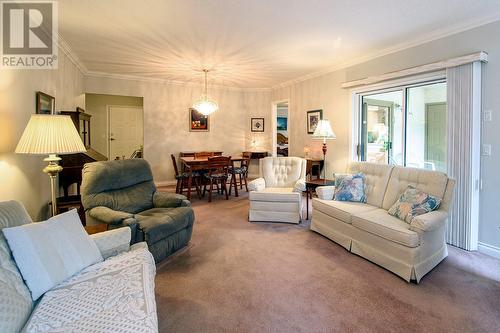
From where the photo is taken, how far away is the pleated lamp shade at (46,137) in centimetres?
209

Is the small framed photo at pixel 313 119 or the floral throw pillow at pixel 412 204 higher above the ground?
the small framed photo at pixel 313 119

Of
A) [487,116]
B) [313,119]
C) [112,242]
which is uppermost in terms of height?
[313,119]

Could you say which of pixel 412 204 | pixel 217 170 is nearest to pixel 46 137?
pixel 412 204

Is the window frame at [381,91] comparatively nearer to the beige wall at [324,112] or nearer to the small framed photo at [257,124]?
the beige wall at [324,112]

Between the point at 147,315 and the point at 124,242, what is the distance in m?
0.85

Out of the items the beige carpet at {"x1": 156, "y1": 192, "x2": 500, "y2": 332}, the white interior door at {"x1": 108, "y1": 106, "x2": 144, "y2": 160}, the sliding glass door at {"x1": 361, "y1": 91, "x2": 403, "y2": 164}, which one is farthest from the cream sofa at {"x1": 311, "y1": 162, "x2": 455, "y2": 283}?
the white interior door at {"x1": 108, "y1": 106, "x2": 144, "y2": 160}

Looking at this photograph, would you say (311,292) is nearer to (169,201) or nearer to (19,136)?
(169,201)

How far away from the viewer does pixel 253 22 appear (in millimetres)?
3209

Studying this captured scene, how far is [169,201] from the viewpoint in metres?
3.16

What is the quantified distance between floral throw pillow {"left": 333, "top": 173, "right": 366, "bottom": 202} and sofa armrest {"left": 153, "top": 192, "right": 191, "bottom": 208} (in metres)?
1.88

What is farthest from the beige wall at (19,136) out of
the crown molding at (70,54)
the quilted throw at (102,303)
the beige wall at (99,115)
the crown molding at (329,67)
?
the beige wall at (99,115)

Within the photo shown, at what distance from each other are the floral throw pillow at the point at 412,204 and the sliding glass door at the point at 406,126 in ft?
3.89

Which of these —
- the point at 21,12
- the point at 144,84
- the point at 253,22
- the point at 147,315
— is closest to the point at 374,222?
the point at 147,315

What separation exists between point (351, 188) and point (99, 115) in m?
6.70
